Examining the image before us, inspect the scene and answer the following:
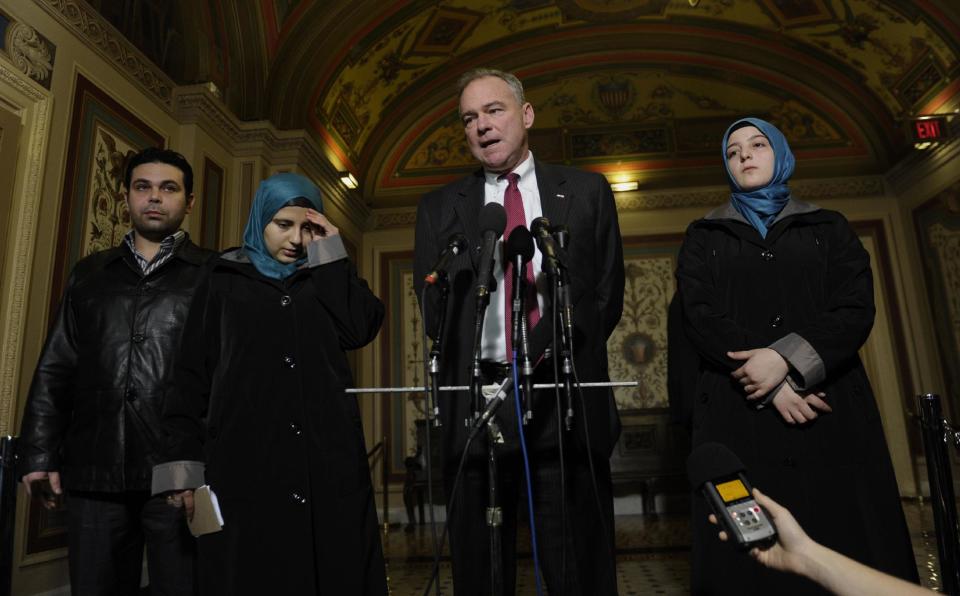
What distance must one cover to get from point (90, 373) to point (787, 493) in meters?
2.11

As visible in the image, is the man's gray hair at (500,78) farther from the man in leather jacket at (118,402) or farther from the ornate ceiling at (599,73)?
the ornate ceiling at (599,73)

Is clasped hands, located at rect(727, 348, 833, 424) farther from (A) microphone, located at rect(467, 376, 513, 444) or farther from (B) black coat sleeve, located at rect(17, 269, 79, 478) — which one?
(B) black coat sleeve, located at rect(17, 269, 79, 478)

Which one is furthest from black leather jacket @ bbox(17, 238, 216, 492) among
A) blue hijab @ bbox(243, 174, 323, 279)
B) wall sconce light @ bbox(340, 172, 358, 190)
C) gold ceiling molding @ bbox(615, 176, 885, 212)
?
gold ceiling molding @ bbox(615, 176, 885, 212)

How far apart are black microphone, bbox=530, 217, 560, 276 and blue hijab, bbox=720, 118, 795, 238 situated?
2.90ft

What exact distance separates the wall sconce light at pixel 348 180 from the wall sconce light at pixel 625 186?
303 centimetres

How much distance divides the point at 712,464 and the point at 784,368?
894mm

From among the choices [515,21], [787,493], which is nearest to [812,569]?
[787,493]

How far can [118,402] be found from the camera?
7.09ft

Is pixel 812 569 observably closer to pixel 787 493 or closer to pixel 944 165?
pixel 787 493

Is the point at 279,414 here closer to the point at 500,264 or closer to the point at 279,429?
the point at 279,429

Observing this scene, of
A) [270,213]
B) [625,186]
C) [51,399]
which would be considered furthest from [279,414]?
[625,186]

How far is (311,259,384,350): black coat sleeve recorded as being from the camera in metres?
1.75

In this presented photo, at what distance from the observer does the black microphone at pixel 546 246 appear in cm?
123

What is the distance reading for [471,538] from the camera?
1496 mm
